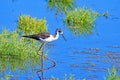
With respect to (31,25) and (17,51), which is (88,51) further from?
(31,25)

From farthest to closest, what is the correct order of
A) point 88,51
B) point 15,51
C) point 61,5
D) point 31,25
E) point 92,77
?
1. point 61,5
2. point 31,25
3. point 88,51
4. point 15,51
5. point 92,77

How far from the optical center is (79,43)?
48.2 feet

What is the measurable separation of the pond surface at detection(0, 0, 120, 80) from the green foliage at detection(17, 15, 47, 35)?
217mm

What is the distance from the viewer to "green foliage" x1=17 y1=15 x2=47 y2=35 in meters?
15.5

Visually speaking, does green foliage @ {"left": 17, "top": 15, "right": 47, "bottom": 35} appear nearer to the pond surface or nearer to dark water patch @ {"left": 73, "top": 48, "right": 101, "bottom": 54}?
the pond surface

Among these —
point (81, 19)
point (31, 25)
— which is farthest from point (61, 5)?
point (31, 25)

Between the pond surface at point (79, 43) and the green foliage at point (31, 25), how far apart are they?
22 cm

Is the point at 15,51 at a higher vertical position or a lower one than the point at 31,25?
lower

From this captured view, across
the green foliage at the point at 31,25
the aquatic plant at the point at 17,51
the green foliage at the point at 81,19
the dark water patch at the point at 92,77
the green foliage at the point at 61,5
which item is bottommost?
the dark water patch at the point at 92,77

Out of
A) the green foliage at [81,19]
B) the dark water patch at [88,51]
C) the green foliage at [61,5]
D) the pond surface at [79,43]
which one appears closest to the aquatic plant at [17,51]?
the pond surface at [79,43]

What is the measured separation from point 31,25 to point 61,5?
158 inches

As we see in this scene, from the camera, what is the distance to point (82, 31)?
53.8ft

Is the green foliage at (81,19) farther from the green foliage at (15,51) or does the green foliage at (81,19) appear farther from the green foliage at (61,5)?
the green foliage at (15,51)

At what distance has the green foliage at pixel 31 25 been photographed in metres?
15.5
